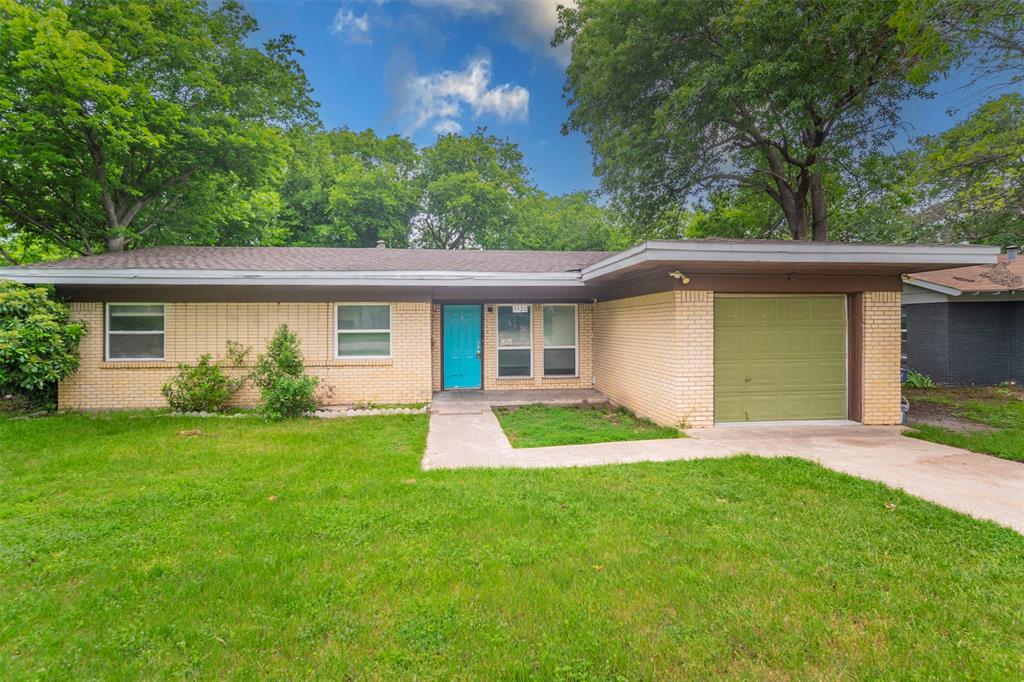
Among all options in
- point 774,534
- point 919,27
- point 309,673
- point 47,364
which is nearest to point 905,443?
point 774,534

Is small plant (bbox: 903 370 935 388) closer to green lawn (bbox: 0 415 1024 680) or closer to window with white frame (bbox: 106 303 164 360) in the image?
green lawn (bbox: 0 415 1024 680)

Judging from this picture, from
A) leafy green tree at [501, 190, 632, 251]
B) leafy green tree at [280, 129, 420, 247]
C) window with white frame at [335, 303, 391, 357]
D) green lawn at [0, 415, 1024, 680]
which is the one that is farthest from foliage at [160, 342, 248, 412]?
leafy green tree at [501, 190, 632, 251]

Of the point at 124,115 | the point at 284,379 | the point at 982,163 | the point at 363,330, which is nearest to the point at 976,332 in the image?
the point at 982,163

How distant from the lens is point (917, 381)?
1227cm

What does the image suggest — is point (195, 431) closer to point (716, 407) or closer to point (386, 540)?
point (386, 540)

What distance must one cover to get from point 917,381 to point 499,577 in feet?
48.5

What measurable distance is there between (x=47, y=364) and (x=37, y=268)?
1813 millimetres

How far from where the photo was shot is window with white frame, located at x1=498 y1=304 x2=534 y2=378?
10.7 meters

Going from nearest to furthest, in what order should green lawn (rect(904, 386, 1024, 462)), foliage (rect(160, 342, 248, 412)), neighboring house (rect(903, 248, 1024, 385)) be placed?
green lawn (rect(904, 386, 1024, 462)), foliage (rect(160, 342, 248, 412)), neighboring house (rect(903, 248, 1024, 385))

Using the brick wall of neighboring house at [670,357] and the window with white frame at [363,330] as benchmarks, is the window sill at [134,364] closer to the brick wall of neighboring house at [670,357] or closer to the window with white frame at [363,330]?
the window with white frame at [363,330]

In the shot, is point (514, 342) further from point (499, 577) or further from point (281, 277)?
point (499, 577)

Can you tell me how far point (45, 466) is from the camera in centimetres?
525

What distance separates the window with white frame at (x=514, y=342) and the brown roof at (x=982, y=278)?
10285mm

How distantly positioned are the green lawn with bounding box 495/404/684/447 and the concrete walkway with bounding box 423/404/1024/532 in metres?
0.26
